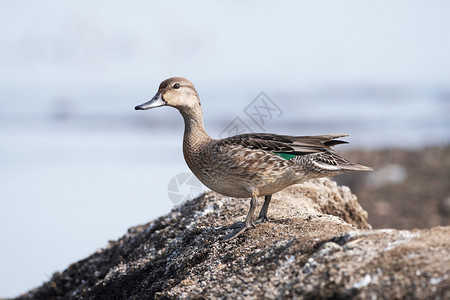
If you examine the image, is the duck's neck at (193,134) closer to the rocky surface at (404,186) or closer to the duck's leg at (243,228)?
the duck's leg at (243,228)

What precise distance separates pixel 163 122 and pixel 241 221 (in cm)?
1469

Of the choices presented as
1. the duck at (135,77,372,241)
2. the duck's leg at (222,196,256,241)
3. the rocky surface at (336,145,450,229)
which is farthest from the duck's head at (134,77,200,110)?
the rocky surface at (336,145,450,229)

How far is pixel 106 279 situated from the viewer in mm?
5801

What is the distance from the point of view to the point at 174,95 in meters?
5.67

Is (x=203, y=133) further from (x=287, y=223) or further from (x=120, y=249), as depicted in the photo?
(x=120, y=249)

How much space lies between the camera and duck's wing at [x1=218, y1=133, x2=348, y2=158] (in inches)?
206

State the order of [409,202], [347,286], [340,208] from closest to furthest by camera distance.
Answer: [347,286]
[340,208]
[409,202]

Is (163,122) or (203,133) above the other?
(163,122)

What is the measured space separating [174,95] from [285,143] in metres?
1.17

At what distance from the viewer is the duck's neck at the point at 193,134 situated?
5.49 meters

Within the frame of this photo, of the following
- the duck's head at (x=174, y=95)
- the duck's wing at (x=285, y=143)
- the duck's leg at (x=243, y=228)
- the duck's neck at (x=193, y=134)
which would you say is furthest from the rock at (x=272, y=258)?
the duck's head at (x=174, y=95)

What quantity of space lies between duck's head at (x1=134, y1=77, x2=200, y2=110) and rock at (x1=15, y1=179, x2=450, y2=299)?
1.20 m

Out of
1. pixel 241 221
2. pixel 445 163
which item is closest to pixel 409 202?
pixel 445 163

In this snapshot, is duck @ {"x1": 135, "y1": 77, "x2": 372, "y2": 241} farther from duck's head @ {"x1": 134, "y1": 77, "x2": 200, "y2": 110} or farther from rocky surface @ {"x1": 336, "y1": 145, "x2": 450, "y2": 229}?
rocky surface @ {"x1": 336, "y1": 145, "x2": 450, "y2": 229}
